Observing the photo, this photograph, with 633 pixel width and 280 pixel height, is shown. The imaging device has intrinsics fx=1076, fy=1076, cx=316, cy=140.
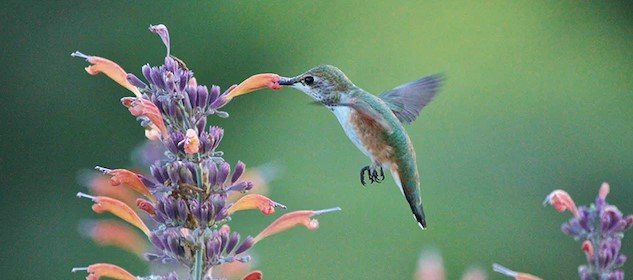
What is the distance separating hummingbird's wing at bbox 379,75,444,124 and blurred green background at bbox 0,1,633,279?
5.02 m

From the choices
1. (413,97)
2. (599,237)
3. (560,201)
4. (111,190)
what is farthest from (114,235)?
(599,237)

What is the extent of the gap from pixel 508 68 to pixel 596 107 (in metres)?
1.17

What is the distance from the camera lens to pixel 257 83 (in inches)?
130

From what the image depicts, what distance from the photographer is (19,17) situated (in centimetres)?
1348

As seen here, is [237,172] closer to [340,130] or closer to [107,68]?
[107,68]

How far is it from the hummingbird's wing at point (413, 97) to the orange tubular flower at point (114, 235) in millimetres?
1257

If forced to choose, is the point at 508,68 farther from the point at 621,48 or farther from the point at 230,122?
A: the point at 230,122

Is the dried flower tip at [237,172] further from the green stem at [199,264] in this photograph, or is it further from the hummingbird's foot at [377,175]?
Answer: the hummingbird's foot at [377,175]

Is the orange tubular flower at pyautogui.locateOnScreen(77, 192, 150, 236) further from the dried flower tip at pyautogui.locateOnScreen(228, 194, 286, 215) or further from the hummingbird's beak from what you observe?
the hummingbird's beak

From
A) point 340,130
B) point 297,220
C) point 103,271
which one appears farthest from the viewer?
point 340,130

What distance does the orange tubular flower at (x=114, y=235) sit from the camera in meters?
3.89

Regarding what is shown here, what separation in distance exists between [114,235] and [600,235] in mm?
1714

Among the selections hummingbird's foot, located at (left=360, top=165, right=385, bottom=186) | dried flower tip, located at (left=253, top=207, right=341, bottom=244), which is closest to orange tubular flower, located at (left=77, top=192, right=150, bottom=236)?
dried flower tip, located at (left=253, top=207, right=341, bottom=244)

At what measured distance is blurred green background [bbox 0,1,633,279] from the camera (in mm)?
10250
